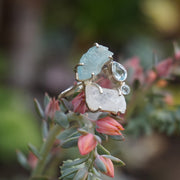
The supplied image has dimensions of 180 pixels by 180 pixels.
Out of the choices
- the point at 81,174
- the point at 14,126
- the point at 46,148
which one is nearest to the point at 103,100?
the point at 81,174

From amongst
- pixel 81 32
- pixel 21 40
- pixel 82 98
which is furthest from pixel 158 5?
pixel 82 98

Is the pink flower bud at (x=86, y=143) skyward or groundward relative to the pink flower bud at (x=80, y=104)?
groundward

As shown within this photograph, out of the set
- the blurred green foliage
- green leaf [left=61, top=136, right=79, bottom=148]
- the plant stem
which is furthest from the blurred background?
green leaf [left=61, top=136, right=79, bottom=148]

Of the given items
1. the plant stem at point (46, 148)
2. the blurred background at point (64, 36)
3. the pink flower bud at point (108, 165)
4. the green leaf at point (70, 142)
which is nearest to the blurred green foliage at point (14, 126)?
the blurred background at point (64, 36)

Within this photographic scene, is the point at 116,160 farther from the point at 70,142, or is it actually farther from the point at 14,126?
the point at 14,126

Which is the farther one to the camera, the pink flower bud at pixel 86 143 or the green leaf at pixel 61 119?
the green leaf at pixel 61 119

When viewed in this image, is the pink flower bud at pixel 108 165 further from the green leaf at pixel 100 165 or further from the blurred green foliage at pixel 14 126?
the blurred green foliage at pixel 14 126

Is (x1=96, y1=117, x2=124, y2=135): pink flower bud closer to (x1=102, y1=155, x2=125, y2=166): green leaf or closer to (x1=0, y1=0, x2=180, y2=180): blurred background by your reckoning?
(x1=102, y1=155, x2=125, y2=166): green leaf

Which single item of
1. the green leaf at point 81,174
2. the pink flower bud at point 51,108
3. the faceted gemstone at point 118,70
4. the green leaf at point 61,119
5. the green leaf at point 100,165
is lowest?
the green leaf at point 81,174
